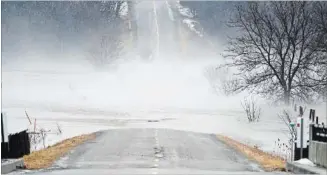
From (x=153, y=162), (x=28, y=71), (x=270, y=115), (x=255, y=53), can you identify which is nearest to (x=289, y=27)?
(x=255, y=53)

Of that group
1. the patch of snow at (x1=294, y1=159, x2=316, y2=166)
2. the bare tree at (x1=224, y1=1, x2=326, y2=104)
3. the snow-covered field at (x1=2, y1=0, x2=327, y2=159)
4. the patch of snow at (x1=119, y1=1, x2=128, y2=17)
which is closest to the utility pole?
the patch of snow at (x1=119, y1=1, x2=128, y2=17)

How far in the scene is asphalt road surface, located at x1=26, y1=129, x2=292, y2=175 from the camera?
12.4 metres

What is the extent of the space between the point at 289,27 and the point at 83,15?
5221 centimetres

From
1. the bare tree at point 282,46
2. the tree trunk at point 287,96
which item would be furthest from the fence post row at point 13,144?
the tree trunk at point 287,96

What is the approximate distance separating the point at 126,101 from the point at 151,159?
1747 inches

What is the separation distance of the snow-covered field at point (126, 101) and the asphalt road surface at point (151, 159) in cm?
392

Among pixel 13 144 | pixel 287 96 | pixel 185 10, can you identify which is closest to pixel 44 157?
pixel 13 144

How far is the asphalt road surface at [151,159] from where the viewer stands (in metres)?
12.4

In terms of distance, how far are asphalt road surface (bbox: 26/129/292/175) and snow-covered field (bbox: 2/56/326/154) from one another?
392 centimetres

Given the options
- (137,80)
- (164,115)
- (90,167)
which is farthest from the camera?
(137,80)

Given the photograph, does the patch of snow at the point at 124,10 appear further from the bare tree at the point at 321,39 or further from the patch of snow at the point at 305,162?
the patch of snow at the point at 305,162

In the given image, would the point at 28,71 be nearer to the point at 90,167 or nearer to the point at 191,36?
the point at 191,36

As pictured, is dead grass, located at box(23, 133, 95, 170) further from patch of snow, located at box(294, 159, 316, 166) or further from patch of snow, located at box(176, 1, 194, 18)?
patch of snow, located at box(176, 1, 194, 18)

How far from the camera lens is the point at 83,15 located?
3477 inches
